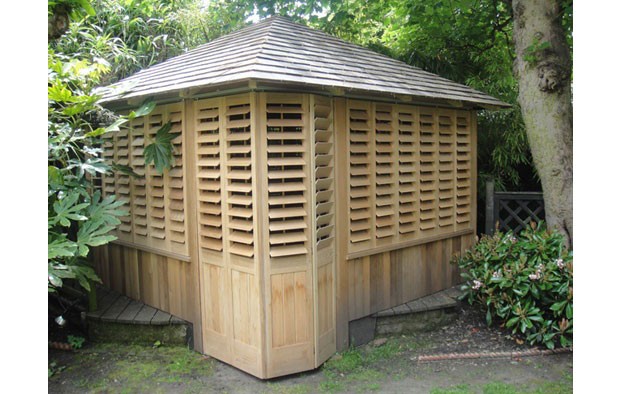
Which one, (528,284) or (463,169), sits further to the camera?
(463,169)

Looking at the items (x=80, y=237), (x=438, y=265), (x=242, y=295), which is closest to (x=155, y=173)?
(x=80, y=237)

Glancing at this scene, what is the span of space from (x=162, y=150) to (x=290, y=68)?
1506 millimetres

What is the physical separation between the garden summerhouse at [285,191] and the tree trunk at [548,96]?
0.48m

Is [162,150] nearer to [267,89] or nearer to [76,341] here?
[267,89]

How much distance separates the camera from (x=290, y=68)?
3.88 meters

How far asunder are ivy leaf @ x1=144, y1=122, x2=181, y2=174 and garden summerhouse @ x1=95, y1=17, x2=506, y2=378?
A: 0.27 ft

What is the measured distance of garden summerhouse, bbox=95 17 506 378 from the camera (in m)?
3.95

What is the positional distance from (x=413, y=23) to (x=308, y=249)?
15.8ft

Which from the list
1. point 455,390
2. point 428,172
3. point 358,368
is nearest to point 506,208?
point 428,172

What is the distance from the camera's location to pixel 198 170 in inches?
170

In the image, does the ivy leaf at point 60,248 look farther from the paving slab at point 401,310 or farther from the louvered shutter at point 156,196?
the paving slab at point 401,310

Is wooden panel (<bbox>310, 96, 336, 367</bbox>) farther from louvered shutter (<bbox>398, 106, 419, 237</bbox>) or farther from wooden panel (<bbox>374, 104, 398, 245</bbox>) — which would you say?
louvered shutter (<bbox>398, 106, 419, 237</bbox>)

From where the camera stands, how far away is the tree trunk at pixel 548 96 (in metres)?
5.05

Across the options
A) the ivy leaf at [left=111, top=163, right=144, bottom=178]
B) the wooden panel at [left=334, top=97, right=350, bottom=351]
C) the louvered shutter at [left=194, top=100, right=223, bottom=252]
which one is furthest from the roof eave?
the ivy leaf at [left=111, top=163, right=144, bottom=178]
